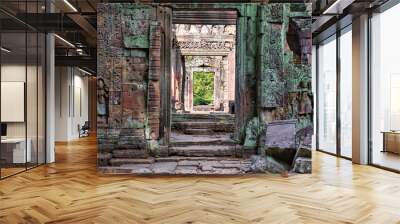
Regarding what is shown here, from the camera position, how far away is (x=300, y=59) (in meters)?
6.12

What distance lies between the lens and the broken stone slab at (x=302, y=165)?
20.1 feet

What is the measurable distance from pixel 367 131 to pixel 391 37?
1.91 m

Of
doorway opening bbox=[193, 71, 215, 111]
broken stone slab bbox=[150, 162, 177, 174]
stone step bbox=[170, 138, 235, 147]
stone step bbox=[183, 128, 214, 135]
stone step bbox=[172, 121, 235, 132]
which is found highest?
doorway opening bbox=[193, 71, 215, 111]

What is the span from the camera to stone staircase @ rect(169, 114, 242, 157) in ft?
20.0

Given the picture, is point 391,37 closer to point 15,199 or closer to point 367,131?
point 367,131

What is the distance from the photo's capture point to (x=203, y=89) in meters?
18.0

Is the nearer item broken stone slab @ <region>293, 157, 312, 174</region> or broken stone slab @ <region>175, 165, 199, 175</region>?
broken stone slab @ <region>175, 165, 199, 175</region>

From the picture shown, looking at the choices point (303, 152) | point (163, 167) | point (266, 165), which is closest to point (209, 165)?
point (163, 167)

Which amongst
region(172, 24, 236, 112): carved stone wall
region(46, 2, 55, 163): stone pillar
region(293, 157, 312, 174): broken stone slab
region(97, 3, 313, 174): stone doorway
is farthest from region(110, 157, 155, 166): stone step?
region(172, 24, 236, 112): carved stone wall

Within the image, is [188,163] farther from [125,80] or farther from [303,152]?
[303,152]

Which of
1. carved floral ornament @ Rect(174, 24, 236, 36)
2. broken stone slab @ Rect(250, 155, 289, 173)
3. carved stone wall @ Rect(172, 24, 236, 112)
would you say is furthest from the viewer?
carved stone wall @ Rect(172, 24, 236, 112)

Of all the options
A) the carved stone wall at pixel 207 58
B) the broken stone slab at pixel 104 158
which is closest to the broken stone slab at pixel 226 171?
the broken stone slab at pixel 104 158

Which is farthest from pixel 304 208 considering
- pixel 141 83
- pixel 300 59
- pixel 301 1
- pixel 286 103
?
pixel 301 1

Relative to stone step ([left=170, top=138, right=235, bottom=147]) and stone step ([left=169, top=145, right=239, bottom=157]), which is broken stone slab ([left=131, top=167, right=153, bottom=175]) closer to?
stone step ([left=169, top=145, right=239, bottom=157])
